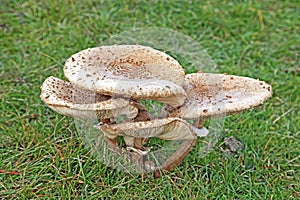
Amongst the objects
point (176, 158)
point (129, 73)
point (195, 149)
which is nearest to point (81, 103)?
point (129, 73)

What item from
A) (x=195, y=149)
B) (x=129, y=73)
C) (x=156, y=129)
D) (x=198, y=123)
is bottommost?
(x=195, y=149)

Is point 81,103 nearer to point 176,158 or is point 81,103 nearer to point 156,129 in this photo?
point 156,129

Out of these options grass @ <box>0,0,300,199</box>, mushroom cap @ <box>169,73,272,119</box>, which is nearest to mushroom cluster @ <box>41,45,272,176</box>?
mushroom cap @ <box>169,73,272,119</box>

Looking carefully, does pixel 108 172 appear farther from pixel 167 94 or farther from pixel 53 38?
pixel 53 38

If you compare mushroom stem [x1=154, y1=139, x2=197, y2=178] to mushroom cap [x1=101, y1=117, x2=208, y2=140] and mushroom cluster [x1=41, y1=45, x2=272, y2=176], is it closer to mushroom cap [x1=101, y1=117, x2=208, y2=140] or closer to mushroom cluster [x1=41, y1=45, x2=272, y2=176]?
mushroom cluster [x1=41, y1=45, x2=272, y2=176]

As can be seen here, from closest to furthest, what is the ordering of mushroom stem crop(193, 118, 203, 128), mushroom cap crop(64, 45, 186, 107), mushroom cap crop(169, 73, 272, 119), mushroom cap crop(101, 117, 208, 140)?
mushroom cap crop(64, 45, 186, 107)
mushroom cap crop(101, 117, 208, 140)
mushroom cap crop(169, 73, 272, 119)
mushroom stem crop(193, 118, 203, 128)

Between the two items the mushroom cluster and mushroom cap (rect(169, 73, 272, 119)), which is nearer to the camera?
the mushroom cluster
